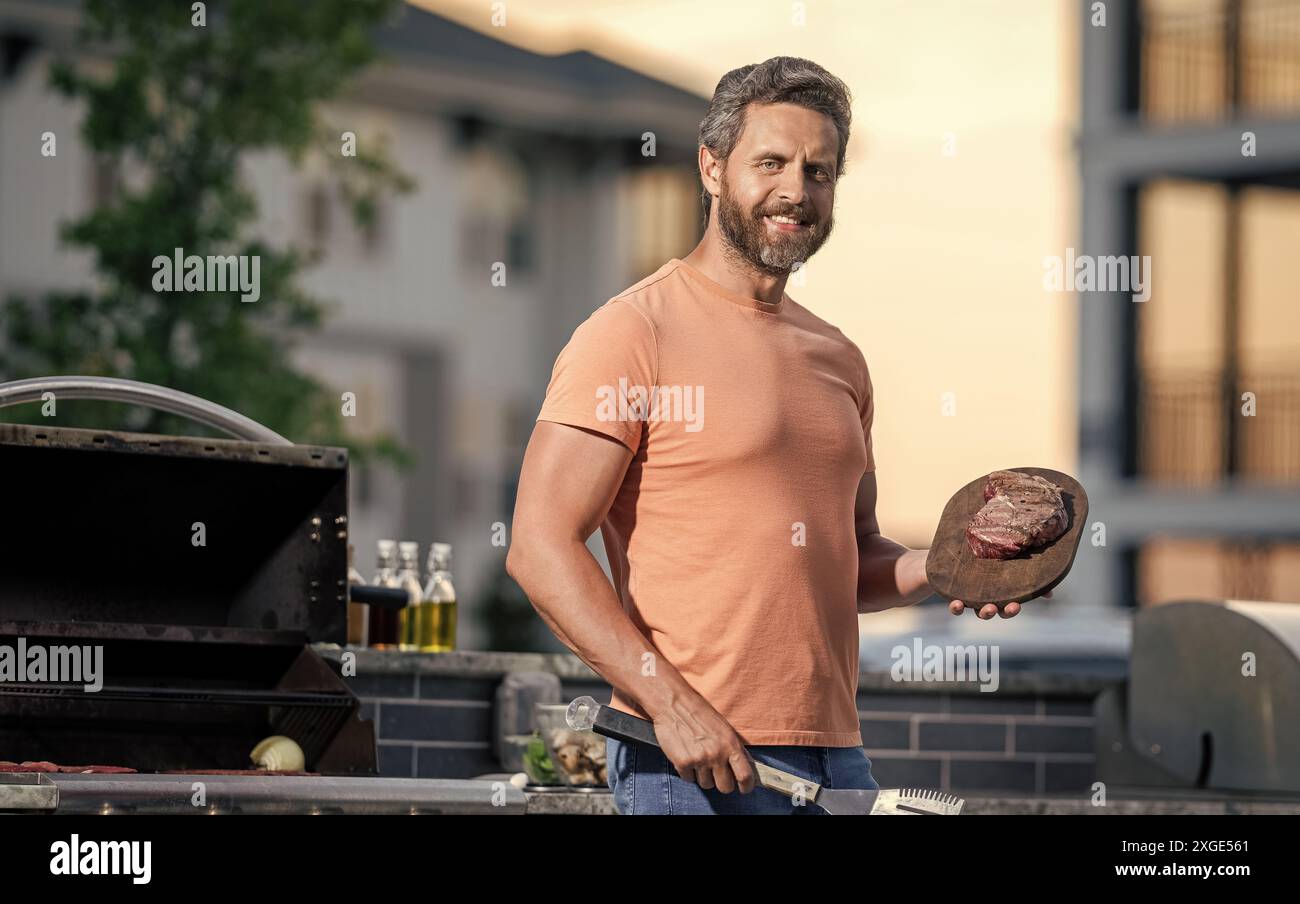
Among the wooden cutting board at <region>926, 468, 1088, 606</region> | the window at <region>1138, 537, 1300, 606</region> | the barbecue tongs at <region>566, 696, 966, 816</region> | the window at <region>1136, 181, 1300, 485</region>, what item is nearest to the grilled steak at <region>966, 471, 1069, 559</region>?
the wooden cutting board at <region>926, 468, 1088, 606</region>

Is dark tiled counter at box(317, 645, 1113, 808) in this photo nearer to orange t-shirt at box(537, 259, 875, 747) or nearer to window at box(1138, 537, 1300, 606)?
orange t-shirt at box(537, 259, 875, 747)

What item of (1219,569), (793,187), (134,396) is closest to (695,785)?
(793,187)

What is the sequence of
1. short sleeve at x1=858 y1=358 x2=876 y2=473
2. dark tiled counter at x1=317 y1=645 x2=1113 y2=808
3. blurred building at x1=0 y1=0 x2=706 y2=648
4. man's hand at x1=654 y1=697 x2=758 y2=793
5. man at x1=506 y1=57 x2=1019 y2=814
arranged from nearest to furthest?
1. man's hand at x1=654 y1=697 x2=758 y2=793
2. man at x1=506 y1=57 x2=1019 y2=814
3. short sleeve at x1=858 y1=358 x2=876 y2=473
4. dark tiled counter at x1=317 y1=645 x2=1113 y2=808
5. blurred building at x1=0 y1=0 x2=706 y2=648

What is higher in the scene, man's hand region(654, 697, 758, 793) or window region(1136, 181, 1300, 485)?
window region(1136, 181, 1300, 485)

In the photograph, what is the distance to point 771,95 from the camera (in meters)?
3.72

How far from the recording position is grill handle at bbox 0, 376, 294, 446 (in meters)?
5.02

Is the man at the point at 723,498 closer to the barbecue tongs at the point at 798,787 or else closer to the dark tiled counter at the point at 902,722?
the barbecue tongs at the point at 798,787

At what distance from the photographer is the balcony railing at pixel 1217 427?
66.3ft

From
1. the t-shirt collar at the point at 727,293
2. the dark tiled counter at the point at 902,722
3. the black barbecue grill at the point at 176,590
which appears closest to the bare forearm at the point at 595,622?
the t-shirt collar at the point at 727,293

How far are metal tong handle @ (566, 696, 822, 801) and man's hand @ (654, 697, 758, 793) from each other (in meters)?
0.03

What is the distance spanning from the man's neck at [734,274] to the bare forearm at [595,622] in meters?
0.54

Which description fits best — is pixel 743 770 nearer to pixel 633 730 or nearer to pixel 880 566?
pixel 633 730

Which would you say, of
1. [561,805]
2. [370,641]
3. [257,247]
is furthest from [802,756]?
[257,247]
